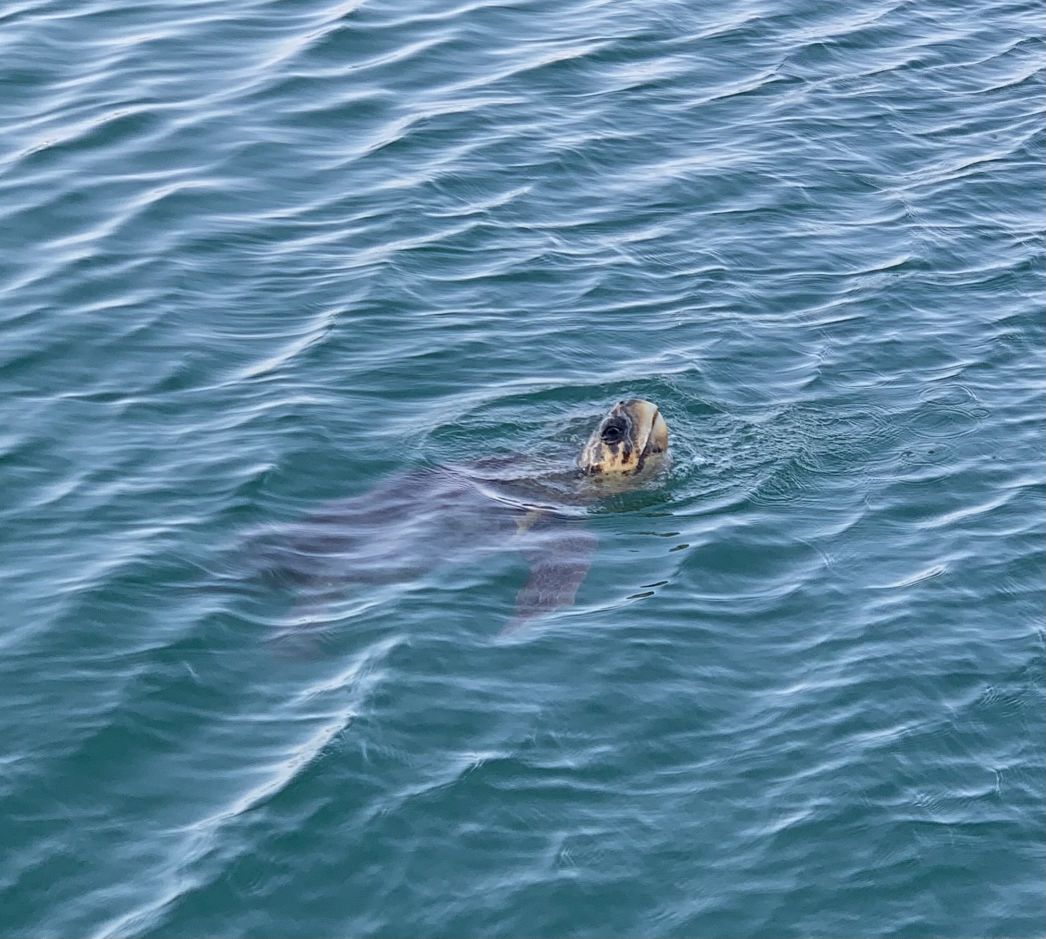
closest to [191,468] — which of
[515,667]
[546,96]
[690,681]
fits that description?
[515,667]

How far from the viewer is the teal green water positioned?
8.52 m

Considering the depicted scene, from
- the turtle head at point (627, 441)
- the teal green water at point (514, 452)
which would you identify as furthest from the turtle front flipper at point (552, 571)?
the turtle head at point (627, 441)

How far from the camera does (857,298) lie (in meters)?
14.9

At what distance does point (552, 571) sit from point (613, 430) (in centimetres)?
148

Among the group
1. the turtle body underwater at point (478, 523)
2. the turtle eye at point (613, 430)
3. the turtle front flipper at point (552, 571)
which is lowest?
the turtle front flipper at point (552, 571)

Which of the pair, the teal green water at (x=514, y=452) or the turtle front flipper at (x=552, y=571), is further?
the turtle front flipper at (x=552, y=571)

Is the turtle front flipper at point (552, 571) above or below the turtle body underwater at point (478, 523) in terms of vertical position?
below

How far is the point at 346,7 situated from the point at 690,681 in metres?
13.6

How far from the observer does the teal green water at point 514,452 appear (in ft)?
27.9

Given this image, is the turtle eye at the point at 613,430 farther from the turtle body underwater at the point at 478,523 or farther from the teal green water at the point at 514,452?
the teal green water at the point at 514,452

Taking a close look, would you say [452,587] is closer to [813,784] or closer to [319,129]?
[813,784]

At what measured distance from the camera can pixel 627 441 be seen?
1191 centimetres

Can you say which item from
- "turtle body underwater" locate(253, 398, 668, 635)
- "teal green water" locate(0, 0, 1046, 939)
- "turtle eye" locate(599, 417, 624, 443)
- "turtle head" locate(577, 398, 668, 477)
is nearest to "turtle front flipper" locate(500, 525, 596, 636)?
"turtle body underwater" locate(253, 398, 668, 635)

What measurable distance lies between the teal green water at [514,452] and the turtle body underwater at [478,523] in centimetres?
9
